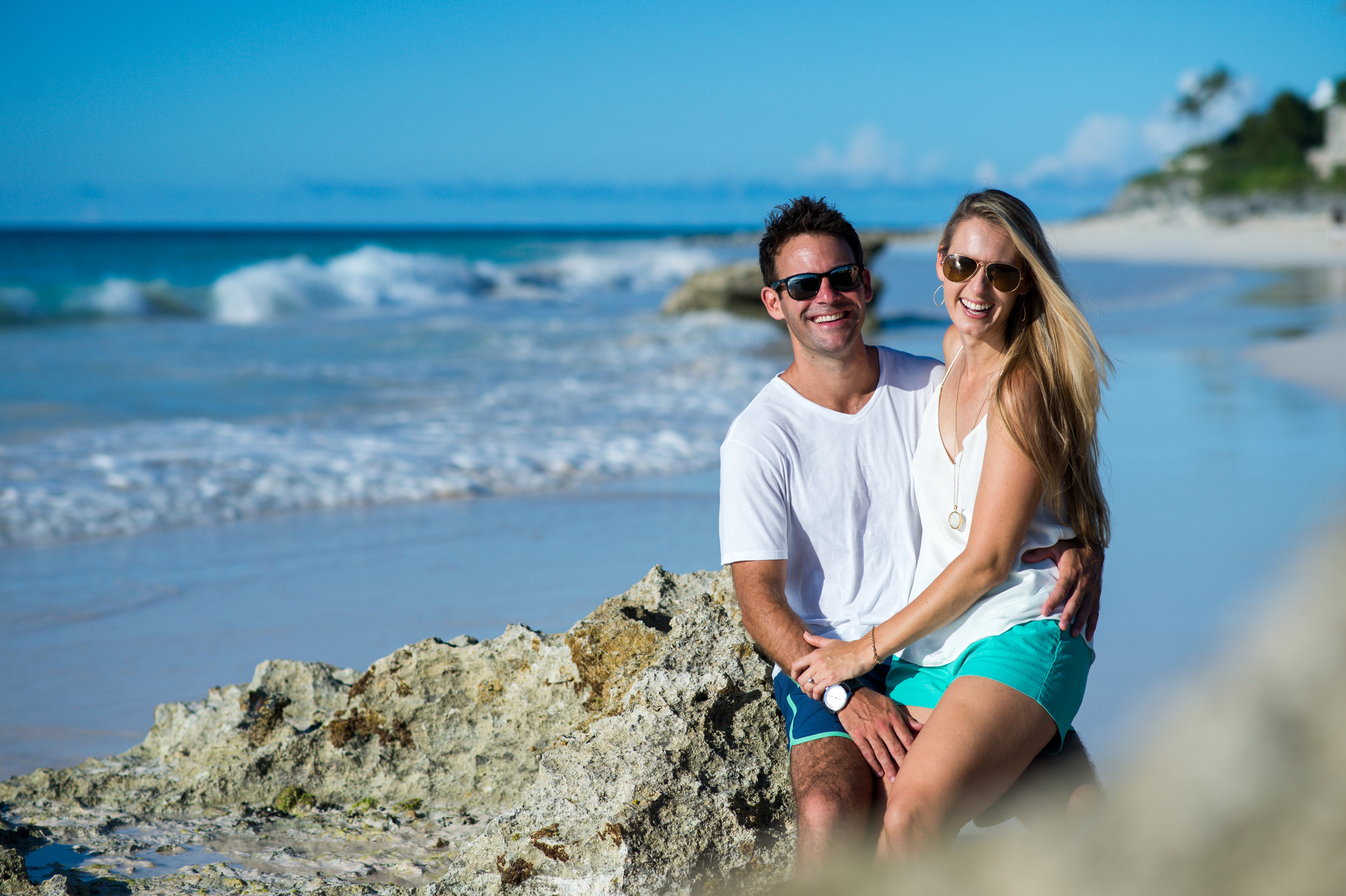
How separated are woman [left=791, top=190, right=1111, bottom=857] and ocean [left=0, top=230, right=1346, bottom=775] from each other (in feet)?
1.22

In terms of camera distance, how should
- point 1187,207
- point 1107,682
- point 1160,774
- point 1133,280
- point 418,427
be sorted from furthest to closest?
point 1187,207, point 1133,280, point 418,427, point 1107,682, point 1160,774

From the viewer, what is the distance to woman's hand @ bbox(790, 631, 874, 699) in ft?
9.30

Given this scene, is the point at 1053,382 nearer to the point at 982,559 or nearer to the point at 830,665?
the point at 982,559

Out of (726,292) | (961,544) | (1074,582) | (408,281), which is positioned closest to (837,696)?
(961,544)

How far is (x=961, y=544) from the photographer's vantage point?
2924mm

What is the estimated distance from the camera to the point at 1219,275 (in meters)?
29.9

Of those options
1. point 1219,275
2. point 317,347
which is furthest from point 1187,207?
point 317,347

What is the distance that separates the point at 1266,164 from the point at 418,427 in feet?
282

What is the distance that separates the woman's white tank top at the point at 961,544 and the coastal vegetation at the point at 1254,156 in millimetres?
71399

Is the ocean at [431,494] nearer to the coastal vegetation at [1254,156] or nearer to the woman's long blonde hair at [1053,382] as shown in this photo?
the woman's long blonde hair at [1053,382]

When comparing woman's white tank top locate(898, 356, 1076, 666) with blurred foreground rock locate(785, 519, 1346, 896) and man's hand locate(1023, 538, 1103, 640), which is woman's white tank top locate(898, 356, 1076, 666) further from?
blurred foreground rock locate(785, 519, 1346, 896)

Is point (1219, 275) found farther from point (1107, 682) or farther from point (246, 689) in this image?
point (246, 689)

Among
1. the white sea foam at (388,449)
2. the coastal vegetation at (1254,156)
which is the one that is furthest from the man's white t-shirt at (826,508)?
the coastal vegetation at (1254,156)

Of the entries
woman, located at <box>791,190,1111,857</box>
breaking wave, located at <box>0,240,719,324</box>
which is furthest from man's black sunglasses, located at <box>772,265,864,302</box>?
breaking wave, located at <box>0,240,719,324</box>
